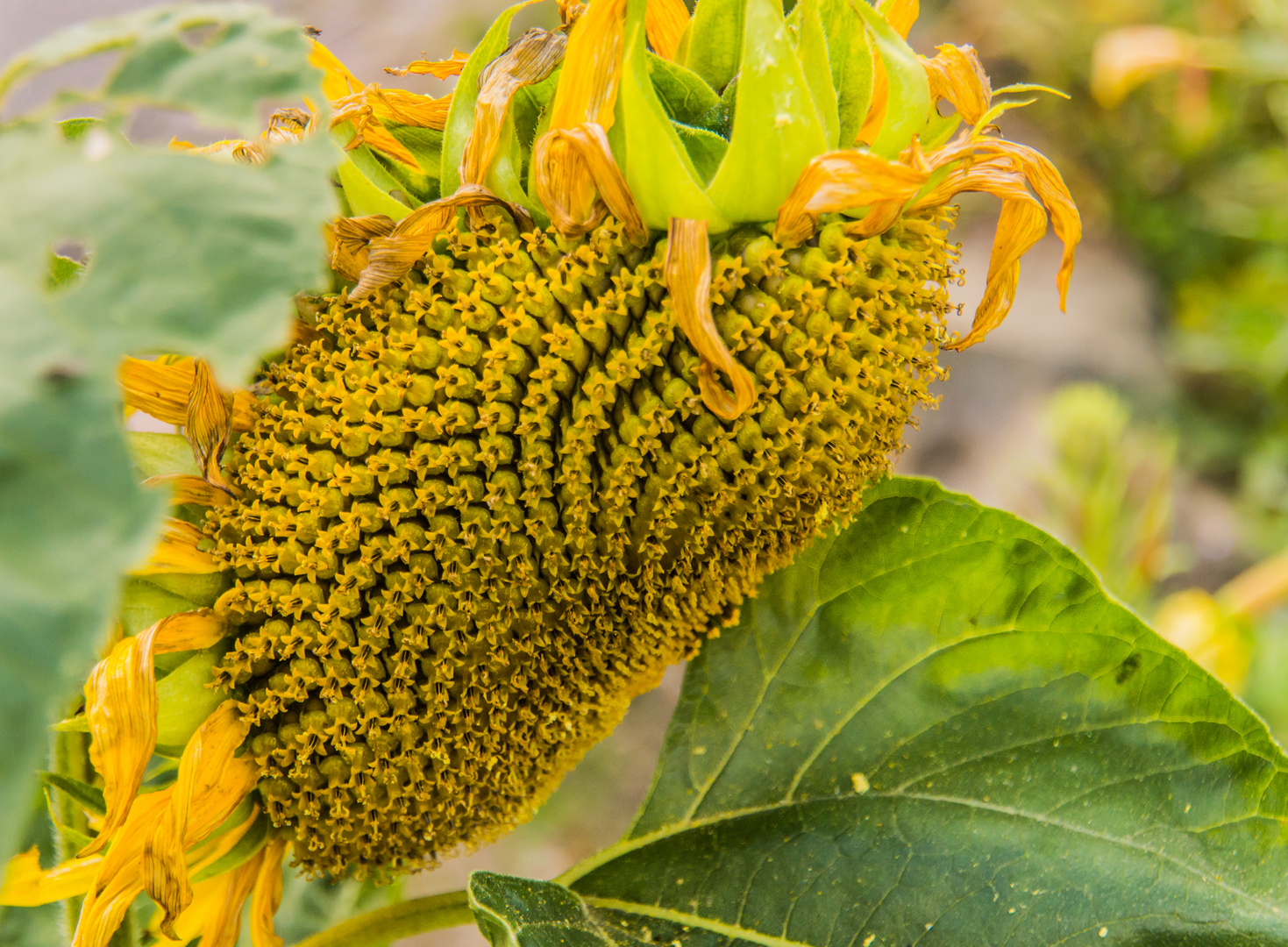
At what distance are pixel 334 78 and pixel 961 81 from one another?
315mm

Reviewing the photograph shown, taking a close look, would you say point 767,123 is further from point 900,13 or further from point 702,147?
point 900,13

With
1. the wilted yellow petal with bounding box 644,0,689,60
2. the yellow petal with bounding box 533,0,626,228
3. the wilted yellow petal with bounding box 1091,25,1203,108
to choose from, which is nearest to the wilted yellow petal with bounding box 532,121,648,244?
the yellow petal with bounding box 533,0,626,228

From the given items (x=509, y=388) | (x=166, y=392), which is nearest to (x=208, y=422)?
(x=166, y=392)

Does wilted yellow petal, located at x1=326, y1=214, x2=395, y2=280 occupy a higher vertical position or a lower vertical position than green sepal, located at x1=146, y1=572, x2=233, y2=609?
higher

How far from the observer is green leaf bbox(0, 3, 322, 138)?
0.28 m

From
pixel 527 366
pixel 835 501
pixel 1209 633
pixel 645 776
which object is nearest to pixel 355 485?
pixel 527 366

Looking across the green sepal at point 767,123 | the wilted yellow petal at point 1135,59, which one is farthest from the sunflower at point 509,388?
the wilted yellow petal at point 1135,59

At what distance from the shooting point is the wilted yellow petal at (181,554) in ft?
1.57

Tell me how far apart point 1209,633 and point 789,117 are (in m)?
1.43

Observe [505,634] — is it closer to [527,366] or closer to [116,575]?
[527,366]

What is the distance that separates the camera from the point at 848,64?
Result: 48 cm

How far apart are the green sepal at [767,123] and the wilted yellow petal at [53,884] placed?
42cm

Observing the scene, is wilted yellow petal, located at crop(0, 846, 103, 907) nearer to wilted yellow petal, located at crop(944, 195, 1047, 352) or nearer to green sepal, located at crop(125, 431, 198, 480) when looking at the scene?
green sepal, located at crop(125, 431, 198, 480)

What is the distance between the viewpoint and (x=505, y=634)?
502 millimetres
